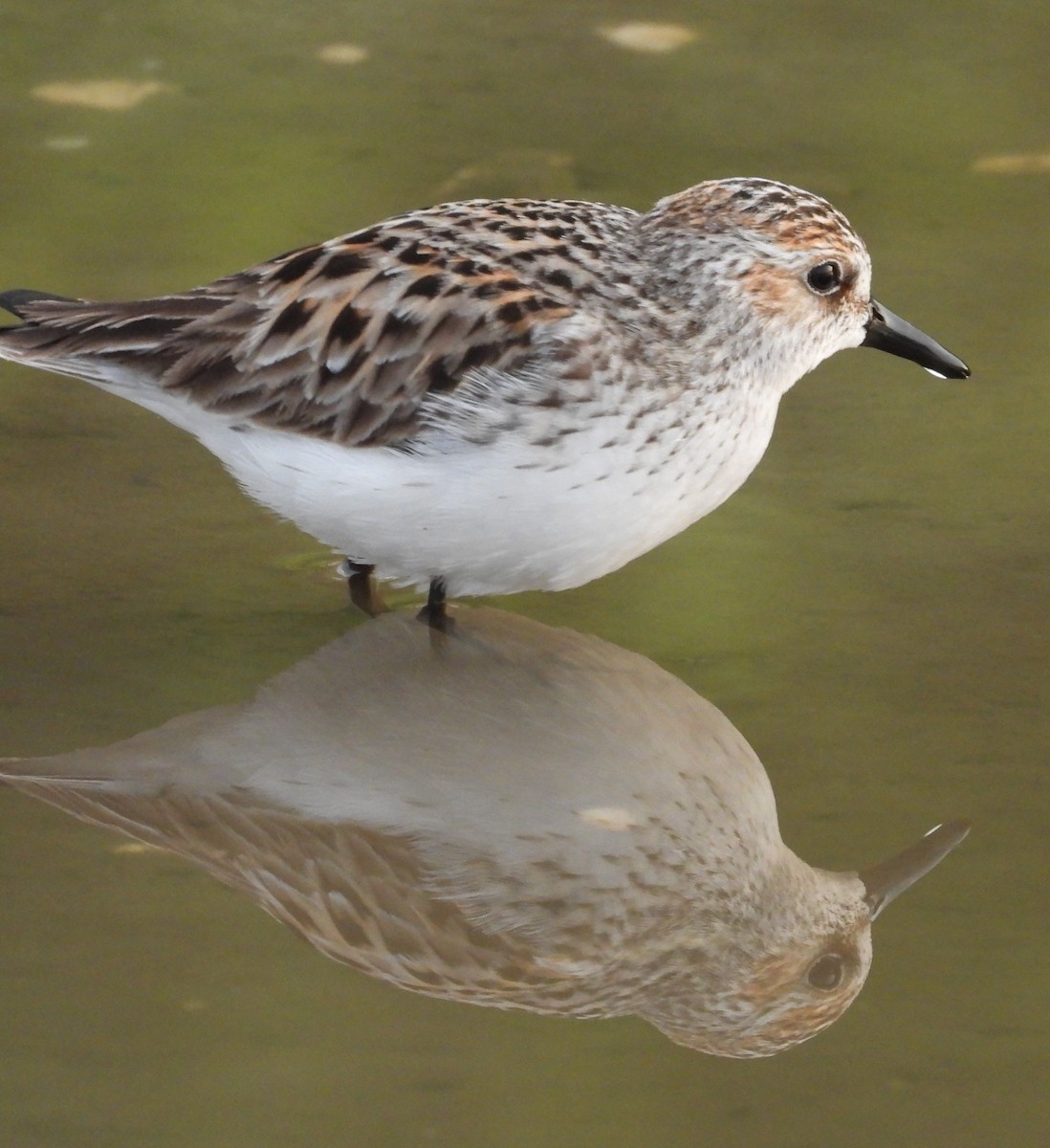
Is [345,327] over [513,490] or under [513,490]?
over

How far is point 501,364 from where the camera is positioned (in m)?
7.07

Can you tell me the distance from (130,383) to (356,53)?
560 centimetres

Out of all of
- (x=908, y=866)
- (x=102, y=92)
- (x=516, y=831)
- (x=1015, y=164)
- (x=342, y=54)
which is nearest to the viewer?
(x=908, y=866)

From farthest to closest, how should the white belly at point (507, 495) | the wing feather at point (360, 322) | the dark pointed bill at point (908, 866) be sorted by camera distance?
the wing feather at point (360, 322) → the white belly at point (507, 495) → the dark pointed bill at point (908, 866)

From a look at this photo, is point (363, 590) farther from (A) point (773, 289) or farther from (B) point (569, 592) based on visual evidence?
(A) point (773, 289)

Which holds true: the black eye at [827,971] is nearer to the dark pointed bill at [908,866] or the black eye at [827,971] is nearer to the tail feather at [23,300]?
the dark pointed bill at [908,866]

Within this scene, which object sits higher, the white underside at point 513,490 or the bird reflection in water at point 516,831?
the white underside at point 513,490

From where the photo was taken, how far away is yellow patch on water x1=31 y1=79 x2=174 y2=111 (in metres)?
12.0

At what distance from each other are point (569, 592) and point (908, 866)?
2.11 meters

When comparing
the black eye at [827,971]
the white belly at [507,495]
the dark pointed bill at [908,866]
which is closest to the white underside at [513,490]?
the white belly at [507,495]

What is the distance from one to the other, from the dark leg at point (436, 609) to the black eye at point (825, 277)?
166 centimetres

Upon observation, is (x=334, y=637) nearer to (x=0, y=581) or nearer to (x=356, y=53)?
(x=0, y=581)

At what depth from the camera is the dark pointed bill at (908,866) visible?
20.9ft

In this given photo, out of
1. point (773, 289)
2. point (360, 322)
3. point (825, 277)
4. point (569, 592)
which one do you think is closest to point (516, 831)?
point (569, 592)
